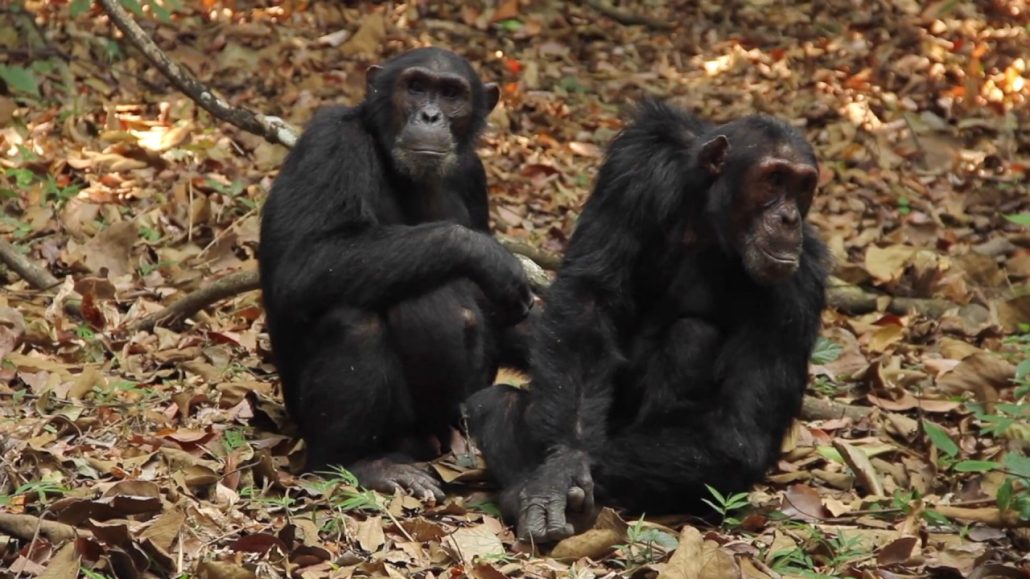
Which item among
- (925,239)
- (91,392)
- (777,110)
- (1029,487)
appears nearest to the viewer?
(1029,487)

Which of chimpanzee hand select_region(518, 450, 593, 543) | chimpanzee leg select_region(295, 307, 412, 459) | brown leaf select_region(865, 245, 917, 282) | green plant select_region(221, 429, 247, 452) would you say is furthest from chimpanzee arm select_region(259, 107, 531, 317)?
brown leaf select_region(865, 245, 917, 282)

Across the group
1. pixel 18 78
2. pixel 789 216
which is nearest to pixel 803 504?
pixel 789 216

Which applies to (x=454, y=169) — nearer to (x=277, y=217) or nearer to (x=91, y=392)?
(x=277, y=217)

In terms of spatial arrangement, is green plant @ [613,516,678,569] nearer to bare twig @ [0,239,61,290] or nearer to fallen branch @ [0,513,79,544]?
fallen branch @ [0,513,79,544]

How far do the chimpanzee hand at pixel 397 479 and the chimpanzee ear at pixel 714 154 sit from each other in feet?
7.02

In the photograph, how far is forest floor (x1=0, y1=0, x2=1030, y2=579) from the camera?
20.3ft

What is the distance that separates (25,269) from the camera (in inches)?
369

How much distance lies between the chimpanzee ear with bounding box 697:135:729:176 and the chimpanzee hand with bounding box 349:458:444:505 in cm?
214

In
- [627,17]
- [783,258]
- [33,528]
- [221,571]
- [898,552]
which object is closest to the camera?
[221,571]

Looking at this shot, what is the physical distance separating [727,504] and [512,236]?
17.1 ft

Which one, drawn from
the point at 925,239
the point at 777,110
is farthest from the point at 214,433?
the point at 777,110

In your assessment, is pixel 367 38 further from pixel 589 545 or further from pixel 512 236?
pixel 589 545

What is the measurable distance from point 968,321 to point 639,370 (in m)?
4.32

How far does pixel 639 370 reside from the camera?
7281 mm
